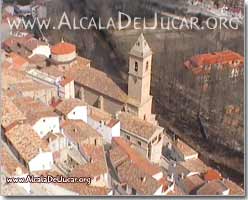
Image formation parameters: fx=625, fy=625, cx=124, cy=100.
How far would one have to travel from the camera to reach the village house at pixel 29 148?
5921 millimetres

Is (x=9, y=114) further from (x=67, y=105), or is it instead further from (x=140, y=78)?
(x=140, y=78)

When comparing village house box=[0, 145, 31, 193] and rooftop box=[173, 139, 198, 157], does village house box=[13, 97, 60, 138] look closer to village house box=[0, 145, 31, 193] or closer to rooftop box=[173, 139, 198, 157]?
village house box=[0, 145, 31, 193]

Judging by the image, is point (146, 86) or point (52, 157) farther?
point (146, 86)

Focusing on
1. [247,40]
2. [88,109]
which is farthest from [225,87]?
[88,109]

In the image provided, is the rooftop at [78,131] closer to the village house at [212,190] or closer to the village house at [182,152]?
the village house at [182,152]

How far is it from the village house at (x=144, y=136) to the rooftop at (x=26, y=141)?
0.88 metres

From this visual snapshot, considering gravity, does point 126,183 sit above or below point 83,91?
below

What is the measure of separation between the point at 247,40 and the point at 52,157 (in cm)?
219

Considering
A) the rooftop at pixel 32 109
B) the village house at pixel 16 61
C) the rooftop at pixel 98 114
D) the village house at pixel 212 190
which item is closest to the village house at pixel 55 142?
the rooftop at pixel 32 109

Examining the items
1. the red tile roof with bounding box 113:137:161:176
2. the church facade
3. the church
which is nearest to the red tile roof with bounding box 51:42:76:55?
the church

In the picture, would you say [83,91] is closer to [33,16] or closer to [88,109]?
[88,109]

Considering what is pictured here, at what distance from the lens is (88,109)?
6.59m

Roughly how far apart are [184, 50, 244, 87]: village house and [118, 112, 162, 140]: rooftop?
2.27ft

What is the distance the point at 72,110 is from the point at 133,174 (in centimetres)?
100
